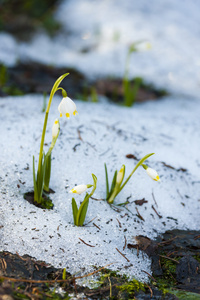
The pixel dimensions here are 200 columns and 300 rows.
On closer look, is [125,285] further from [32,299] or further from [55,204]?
[55,204]

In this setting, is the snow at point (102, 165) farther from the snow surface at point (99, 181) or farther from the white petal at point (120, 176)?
the white petal at point (120, 176)

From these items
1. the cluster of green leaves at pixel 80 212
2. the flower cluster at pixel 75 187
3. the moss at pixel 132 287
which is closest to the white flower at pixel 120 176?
the flower cluster at pixel 75 187

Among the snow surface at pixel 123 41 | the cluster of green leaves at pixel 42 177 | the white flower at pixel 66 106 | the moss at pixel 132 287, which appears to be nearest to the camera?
the moss at pixel 132 287

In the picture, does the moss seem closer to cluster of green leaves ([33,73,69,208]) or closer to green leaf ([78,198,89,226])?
green leaf ([78,198,89,226])

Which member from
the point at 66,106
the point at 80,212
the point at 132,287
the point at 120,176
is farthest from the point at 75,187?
the point at 132,287

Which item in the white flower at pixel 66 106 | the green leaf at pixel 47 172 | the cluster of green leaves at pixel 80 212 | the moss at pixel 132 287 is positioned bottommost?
the moss at pixel 132 287

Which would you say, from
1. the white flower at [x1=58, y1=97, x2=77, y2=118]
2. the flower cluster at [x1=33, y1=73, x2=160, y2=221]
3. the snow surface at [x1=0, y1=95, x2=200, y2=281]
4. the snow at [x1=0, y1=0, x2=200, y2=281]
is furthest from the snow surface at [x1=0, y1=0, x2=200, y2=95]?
the white flower at [x1=58, y1=97, x2=77, y2=118]
